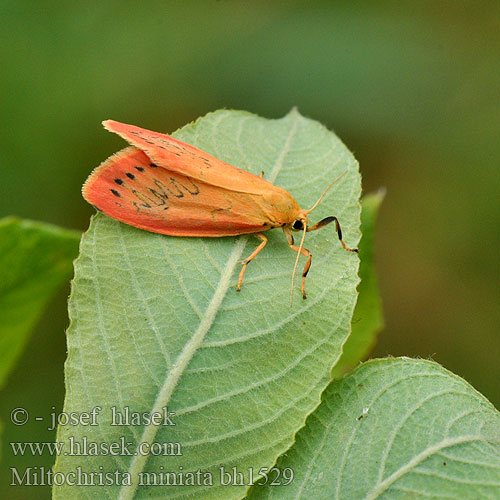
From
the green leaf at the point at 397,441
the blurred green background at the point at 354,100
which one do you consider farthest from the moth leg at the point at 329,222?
the blurred green background at the point at 354,100

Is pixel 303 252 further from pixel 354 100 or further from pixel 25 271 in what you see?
pixel 354 100

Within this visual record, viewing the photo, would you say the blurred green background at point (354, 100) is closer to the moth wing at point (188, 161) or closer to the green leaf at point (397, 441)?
the moth wing at point (188, 161)

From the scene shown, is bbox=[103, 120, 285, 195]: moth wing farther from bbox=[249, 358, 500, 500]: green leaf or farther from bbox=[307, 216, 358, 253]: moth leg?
bbox=[249, 358, 500, 500]: green leaf

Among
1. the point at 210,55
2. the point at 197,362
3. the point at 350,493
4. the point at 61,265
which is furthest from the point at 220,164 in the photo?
the point at 210,55

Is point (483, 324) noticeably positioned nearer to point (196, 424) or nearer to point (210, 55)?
point (210, 55)

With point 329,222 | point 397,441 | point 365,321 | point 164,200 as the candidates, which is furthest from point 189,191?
point 397,441
